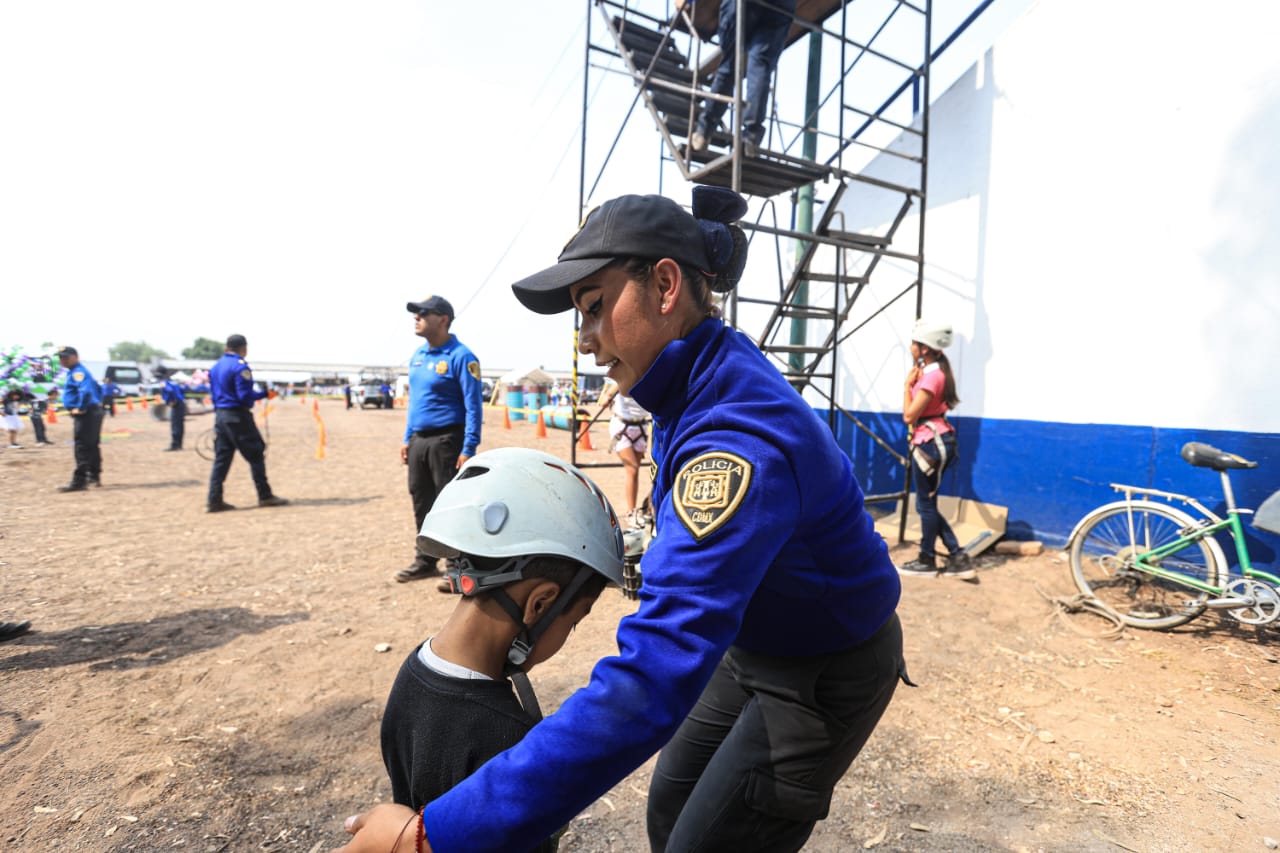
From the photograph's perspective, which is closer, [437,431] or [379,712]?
[379,712]

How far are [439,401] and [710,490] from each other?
15.0 ft

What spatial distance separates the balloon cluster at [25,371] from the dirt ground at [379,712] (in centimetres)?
888

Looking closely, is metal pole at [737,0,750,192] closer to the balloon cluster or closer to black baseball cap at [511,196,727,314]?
black baseball cap at [511,196,727,314]

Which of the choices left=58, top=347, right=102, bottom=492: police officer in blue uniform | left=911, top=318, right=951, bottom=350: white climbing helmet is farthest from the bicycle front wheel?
left=58, top=347, right=102, bottom=492: police officer in blue uniform

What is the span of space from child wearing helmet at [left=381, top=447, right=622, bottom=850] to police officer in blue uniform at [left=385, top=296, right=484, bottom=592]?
3820 millimetres

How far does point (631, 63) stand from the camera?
21.7 ft

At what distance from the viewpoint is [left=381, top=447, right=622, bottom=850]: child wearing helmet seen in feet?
4.26

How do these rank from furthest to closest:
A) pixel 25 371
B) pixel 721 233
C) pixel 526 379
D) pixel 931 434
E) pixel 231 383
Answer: pixel 526 379
pixel 25 371
pixel 231 383
pixel 931 434
pixel 721 233

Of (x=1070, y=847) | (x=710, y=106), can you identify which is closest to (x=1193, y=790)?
(x=1070, y=847)

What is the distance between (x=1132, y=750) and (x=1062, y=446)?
133 inches

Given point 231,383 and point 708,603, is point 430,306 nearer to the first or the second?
point 231,383

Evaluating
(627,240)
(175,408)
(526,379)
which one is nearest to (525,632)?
(627,240)

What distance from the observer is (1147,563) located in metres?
4.57

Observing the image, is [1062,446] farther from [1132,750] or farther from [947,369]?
[1132,750]
